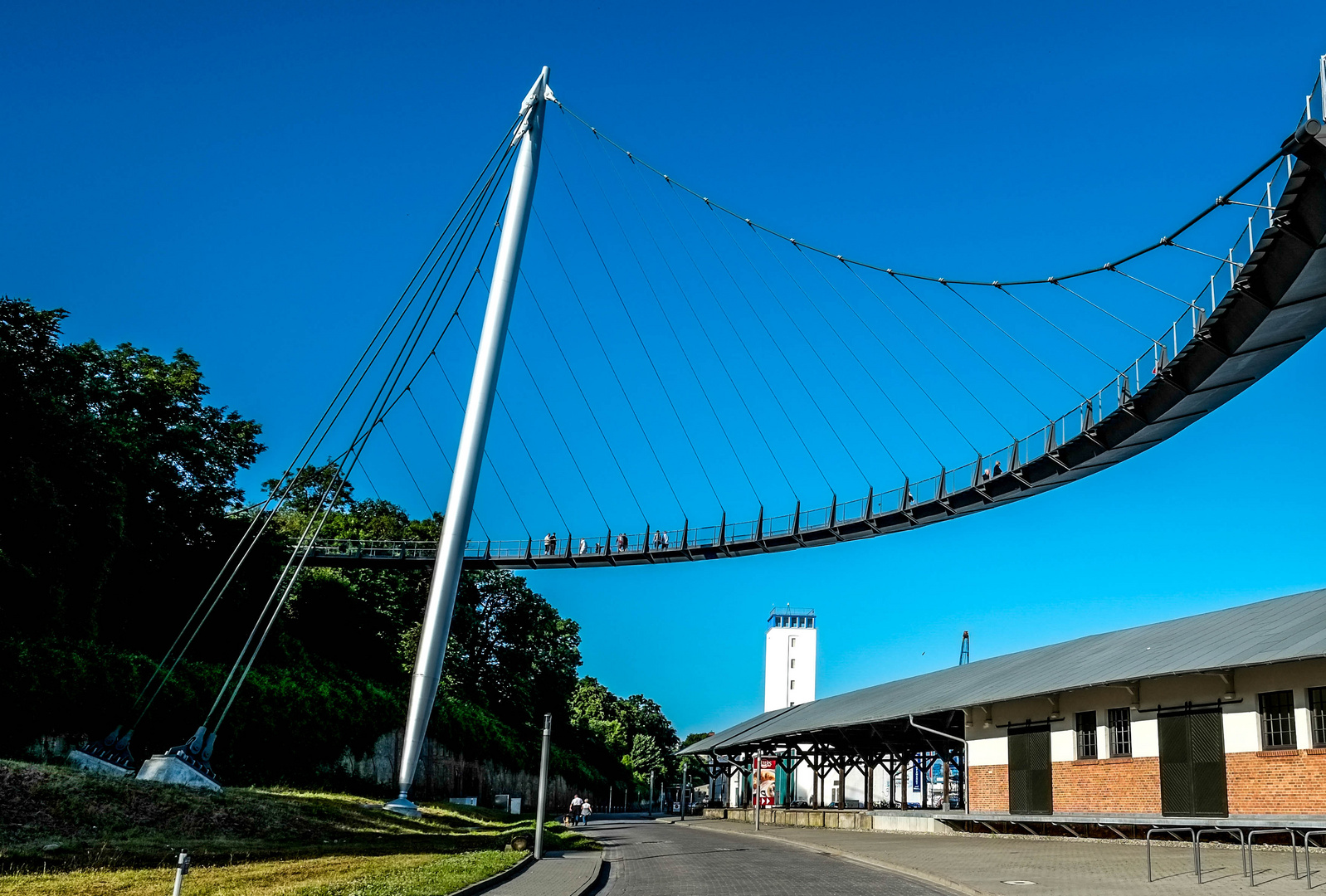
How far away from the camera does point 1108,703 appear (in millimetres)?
25797

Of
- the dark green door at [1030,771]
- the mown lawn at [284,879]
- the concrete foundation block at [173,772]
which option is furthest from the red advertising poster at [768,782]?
the mown lawn at [284,879]

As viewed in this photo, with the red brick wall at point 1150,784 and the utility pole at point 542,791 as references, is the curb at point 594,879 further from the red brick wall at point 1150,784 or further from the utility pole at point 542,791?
the red brick wall at point 1150,784

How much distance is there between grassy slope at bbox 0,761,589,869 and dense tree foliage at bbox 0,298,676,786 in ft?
24.7

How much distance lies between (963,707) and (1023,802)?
9.18ft

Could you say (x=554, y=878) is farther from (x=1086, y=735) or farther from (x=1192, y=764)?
(x=1086, y=735)

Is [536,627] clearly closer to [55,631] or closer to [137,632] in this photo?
Answer: [137,632]

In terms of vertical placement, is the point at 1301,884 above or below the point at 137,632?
below

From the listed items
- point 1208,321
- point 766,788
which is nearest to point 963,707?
point 1208,321

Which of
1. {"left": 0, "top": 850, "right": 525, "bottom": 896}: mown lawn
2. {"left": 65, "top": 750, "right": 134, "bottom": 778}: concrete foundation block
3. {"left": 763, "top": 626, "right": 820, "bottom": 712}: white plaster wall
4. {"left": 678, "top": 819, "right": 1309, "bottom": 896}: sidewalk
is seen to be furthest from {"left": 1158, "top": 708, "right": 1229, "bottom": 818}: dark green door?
{"left": 763, "top": 626, "right": 820, "bottom": 712}: white plaster wall

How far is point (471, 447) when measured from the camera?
28375mm

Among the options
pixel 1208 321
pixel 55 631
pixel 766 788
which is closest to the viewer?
pixel 1208 321

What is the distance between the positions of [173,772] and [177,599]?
567 inches

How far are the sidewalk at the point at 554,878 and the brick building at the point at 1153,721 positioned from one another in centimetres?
1208

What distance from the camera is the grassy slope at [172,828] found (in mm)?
16016
